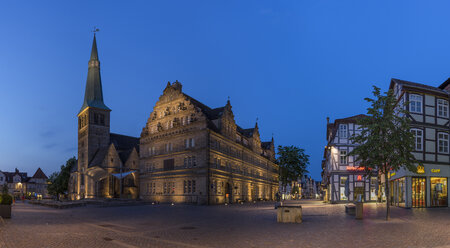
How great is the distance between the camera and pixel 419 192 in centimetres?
3347

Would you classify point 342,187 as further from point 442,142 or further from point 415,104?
point 415,104

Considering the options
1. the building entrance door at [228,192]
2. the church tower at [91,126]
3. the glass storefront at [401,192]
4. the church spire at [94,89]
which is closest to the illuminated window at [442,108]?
the glass storefront at [401,192]

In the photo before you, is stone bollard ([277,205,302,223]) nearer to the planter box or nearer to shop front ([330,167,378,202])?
the planter box

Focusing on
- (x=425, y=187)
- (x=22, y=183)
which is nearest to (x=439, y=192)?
(x=425, y=187)

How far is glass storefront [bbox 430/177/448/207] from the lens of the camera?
34000 mm

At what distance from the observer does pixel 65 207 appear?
40.6 m

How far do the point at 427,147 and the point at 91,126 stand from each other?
233 feet

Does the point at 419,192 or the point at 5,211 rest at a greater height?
the point at 5,211

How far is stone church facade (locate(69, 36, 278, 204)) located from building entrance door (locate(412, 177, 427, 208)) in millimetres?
27936

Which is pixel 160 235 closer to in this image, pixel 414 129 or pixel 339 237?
pixel 339 237

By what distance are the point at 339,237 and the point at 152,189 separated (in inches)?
2003

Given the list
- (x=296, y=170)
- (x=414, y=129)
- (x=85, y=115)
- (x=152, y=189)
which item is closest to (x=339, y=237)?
(x=414, y=129)

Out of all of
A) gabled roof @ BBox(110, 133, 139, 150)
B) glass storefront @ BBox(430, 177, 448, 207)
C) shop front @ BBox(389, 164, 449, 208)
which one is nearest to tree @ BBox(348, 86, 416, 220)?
shop front @ BBox(389, 164, 449, 208)

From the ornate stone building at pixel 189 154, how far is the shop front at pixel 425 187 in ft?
90.2
